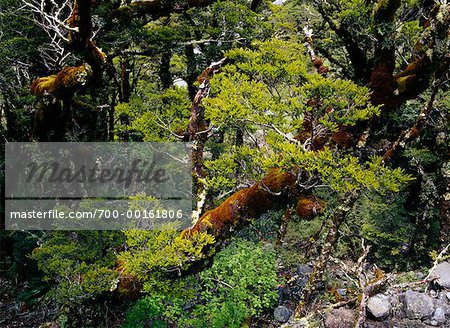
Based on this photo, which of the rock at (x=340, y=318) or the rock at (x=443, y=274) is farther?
the rock at (x=443, y=274)

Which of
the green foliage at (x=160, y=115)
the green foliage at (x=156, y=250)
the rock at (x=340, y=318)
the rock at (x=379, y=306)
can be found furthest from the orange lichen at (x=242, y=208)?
the rock at (x=379, y=306)

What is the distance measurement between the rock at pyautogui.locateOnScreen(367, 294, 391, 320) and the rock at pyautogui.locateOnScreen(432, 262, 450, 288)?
1.10 meters

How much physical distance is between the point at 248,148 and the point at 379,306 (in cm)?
424

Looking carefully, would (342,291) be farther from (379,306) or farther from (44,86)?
(44,86)

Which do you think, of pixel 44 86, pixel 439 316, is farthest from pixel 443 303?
pixel 44 86

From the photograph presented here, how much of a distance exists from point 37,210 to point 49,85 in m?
3.22

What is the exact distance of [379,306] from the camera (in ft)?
23.1

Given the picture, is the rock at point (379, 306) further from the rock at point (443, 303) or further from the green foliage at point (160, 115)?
the green foliage at point (160, 115)

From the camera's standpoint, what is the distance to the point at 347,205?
5656mm

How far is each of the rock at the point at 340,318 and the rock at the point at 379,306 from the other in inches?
21.0

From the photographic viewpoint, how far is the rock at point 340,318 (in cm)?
646

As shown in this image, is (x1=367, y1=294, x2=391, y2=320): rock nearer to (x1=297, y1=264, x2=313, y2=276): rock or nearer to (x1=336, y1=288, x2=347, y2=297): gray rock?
(x1=336, y1=288, x2=347, y2=297): gray rock

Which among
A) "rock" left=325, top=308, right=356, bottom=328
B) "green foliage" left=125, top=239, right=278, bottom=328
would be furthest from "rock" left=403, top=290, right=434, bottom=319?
"green foliage" left=125, top=239, right=278, bottom=328

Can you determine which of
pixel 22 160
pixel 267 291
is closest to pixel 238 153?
pixel 267 291
